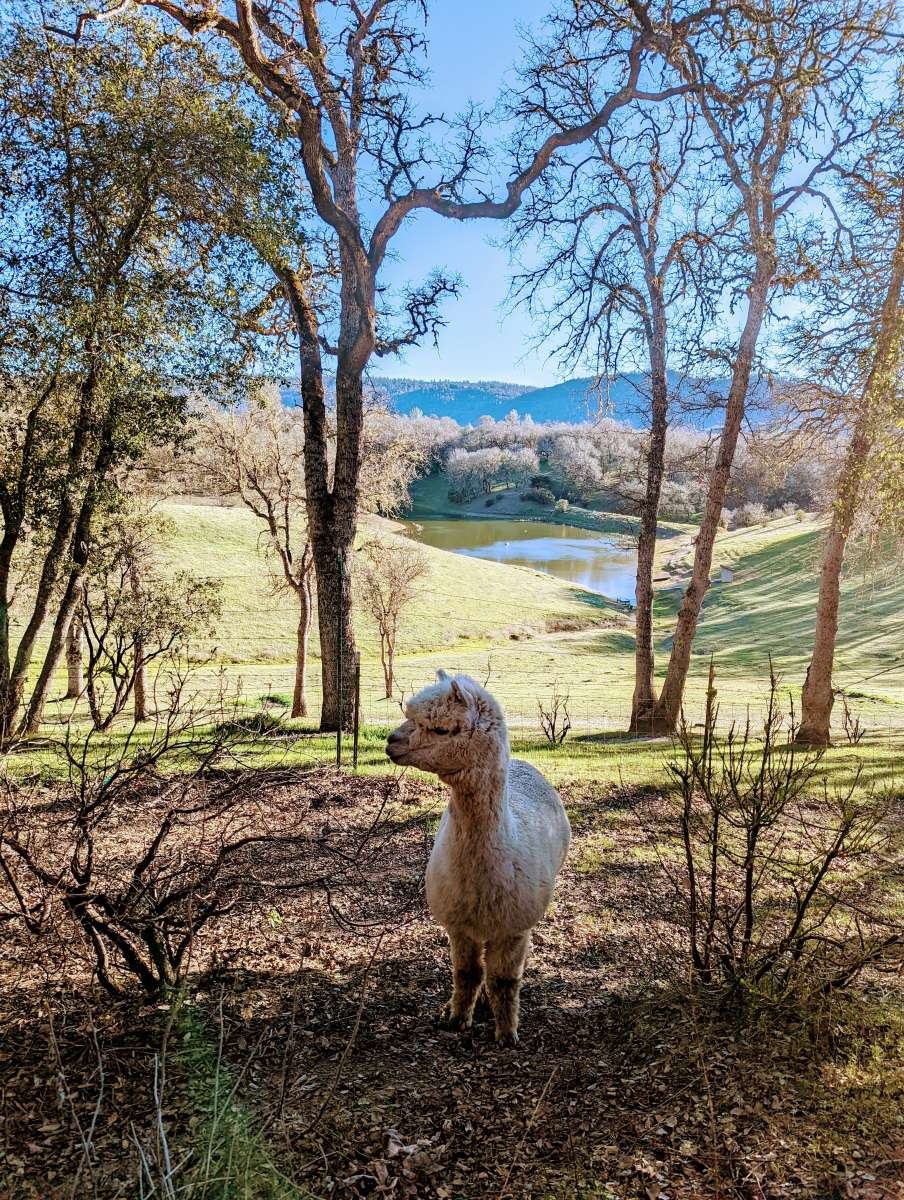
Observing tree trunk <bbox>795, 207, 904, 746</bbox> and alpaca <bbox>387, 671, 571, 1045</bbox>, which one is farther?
tree trunk <bbox>795, 207, 904, 746</bbox>

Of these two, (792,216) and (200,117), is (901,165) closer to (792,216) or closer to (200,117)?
(792,216)

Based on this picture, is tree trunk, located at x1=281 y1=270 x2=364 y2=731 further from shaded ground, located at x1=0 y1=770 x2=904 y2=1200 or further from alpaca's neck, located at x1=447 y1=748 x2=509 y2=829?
alpaca's neck, located at x1=447 y1=748 x2=509 y2=829

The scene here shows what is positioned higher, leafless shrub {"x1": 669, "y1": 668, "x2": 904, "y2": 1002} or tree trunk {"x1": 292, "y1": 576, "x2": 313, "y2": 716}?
leafless shrub {"x1": 669, "y1": 668, "x2": 904, "y2": 1002}

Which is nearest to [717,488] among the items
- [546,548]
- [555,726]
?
[555,726]

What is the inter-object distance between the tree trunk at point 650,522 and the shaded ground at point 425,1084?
11798 millimetres

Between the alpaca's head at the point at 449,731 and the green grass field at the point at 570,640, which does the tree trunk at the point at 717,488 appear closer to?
the green grass field at the point at 570,640

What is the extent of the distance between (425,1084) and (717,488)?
46.3ft

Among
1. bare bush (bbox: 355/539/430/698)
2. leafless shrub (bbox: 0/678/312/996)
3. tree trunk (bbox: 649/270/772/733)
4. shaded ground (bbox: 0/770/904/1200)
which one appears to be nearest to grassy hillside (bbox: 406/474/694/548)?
bare bush (bbox: 355/539/430/698)

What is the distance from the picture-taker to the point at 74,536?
36.8 ft

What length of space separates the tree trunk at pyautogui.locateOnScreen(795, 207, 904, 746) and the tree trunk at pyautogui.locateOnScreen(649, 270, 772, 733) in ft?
7.67

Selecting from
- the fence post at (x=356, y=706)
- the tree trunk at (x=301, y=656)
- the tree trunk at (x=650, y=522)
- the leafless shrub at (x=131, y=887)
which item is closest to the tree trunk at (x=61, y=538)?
the fence post at (x=356, y=706)

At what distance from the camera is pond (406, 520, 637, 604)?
7291 centimetres

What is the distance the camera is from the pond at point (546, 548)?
239ft

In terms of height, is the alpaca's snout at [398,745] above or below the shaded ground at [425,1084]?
above
